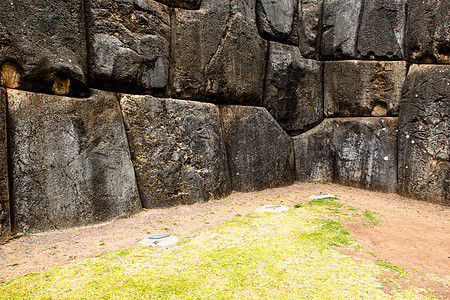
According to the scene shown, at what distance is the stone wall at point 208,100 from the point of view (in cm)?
386

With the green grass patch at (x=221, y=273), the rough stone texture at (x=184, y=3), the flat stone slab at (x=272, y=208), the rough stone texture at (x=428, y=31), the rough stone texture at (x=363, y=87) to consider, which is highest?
the rough stone texture at (x=184, y=3)

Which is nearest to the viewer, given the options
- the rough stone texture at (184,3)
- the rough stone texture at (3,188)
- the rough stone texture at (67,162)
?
the rough stone texture at (3,188)

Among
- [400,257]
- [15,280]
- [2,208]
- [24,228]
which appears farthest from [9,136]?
[400,257]

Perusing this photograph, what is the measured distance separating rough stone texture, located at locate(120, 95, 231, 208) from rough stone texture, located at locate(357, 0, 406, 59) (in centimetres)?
355

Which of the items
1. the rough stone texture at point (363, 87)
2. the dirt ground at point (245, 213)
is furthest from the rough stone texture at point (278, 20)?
the dirt ground at point (245, 213)

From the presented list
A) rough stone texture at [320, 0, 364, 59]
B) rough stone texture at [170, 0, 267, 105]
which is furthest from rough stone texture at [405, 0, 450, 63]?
rough stone texture at [170, 0, 267, 105]

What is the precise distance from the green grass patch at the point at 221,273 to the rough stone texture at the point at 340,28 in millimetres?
4699

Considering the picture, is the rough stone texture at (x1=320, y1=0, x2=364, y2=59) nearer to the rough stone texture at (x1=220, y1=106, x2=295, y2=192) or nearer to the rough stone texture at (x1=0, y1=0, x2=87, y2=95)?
the rough stone texture at (x1=220, y1=106, x2=295, y2=192)

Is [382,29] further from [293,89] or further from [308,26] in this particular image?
[293,89]

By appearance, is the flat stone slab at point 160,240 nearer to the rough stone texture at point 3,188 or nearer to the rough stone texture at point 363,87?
the rough stone texture at point 3,188

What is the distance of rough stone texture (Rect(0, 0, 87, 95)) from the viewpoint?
12.2 ft

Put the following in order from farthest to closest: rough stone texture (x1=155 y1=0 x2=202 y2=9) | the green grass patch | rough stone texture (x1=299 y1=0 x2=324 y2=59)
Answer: rough stone texture (x1=299 y1=0 x2=324 y2=59), rough stone texture (x1=155 y1=0 x2=202 y2=9), the green grass patch

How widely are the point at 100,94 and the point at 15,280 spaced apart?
2661 millimetres

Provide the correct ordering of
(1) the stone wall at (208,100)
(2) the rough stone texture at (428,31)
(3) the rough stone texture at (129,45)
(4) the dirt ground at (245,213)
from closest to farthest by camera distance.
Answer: (4) the dirt ground at (245,213) → (1) the stone wall at (208,100) → (3) the rough stone texture at (129,45) → (2) the rough stone texture at (428,31)
